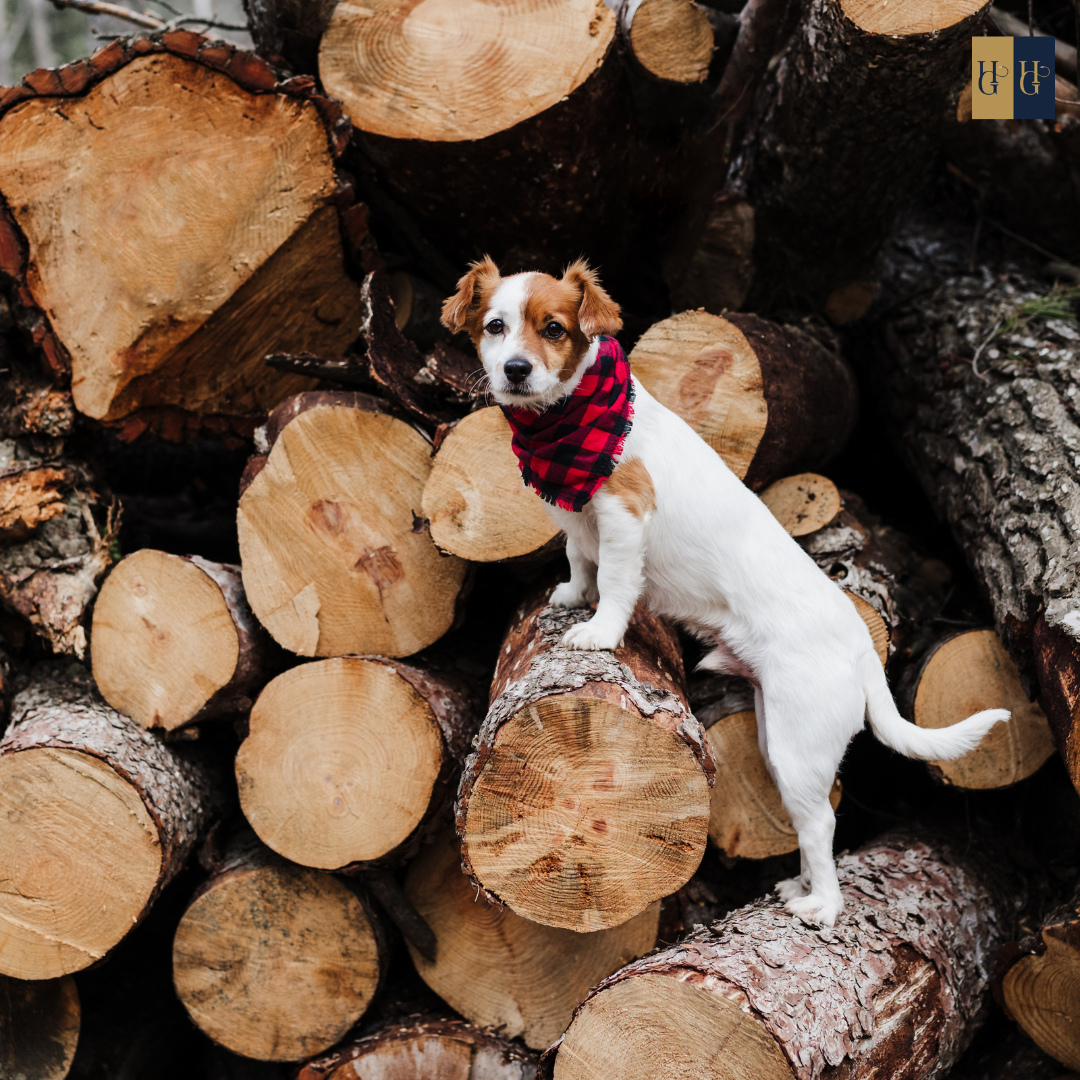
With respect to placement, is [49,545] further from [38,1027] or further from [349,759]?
[38,1027]

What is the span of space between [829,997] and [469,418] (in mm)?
1775

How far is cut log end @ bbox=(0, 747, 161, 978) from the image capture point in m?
2.35

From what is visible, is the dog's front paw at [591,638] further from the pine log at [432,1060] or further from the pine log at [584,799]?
the pine log at [432,1060]

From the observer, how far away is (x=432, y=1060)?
244 cm

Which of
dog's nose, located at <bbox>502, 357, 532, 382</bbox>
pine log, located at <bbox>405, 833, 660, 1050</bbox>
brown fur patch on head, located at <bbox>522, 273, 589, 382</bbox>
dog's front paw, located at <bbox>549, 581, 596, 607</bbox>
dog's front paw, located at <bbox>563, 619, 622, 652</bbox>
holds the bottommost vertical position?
pine log, located at <bbox>405, 833, 660, 1050</bbox>

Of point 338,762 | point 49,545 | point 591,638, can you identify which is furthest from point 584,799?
point 49,545

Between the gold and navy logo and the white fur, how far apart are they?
1793mm

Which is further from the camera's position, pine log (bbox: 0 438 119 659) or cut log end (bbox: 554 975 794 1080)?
pine log (bbox: 0 438 119 659)

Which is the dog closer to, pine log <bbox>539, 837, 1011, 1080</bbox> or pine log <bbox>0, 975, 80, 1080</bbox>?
pine log <bbox>539, 837, 1011, 1080</bbox>

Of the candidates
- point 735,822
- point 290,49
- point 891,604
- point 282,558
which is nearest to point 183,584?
point 282,558

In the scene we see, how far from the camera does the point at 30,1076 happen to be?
2543 millimetres

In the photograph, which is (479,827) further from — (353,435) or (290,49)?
(290,49)

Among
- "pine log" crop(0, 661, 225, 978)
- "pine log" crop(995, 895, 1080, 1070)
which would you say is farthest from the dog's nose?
"pine log" crop(995, 895, 1080, 1070)

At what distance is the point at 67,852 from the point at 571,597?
1618mm
